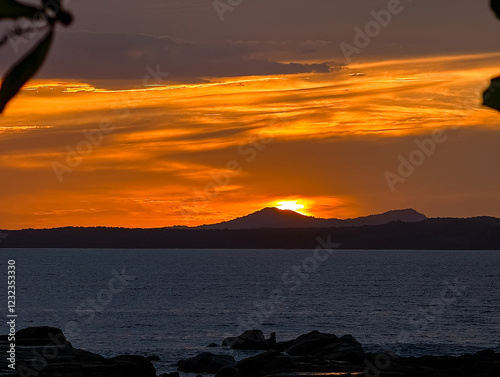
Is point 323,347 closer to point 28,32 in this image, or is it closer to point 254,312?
point 254,312

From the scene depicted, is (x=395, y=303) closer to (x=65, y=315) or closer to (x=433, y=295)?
(x=433, y=295)

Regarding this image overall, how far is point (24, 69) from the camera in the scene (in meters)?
1.41

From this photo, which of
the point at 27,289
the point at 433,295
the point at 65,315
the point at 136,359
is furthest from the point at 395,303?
the point at 136,359

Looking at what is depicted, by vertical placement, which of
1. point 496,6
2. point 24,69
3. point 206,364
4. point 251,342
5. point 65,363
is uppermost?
point 496,6

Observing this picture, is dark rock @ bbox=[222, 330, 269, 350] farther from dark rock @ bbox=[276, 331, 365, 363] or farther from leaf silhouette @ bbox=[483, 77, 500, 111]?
leaf silhouette @ bbox=[483, 77, 500, 111]

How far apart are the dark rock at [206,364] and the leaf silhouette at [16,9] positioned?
5293 centimetres

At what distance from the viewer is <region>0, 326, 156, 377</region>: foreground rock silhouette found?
123ft

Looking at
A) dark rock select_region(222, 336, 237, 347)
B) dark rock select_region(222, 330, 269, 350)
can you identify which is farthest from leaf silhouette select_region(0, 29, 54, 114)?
dark rock select_region(222, 336, 237, 347)

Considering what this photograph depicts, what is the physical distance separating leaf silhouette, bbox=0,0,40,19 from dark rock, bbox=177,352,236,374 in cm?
5293

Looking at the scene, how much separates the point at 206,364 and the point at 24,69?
177 feet

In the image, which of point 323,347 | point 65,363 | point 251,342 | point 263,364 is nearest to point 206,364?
point 323,347

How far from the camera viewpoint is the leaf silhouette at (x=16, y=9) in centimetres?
136

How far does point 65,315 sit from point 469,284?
108 meters

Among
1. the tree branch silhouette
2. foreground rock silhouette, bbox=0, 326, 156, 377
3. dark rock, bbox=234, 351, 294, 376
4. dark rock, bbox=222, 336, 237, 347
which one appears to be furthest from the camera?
dark rock, bbox=222, 336, 237, 347
